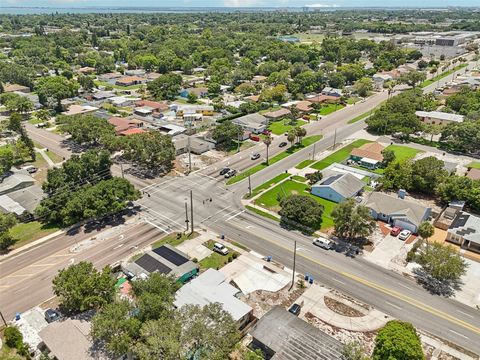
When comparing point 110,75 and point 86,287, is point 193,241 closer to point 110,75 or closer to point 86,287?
point 86,287

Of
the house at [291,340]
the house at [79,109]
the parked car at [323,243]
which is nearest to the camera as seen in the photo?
the house at [291,340]

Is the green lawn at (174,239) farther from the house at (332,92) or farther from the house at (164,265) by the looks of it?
the house at (332,92)

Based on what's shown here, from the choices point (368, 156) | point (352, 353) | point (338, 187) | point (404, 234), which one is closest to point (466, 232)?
point (404, 234)

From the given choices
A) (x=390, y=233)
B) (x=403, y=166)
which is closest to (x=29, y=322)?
(x=390, y=233)

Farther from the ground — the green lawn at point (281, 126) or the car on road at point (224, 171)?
the green lawn at point (281, 126)

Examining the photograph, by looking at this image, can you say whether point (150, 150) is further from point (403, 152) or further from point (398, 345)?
point (403, 152)

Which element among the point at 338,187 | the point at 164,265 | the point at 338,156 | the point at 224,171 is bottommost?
the point at 224,171

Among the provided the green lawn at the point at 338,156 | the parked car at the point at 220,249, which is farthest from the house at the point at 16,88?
the parked car at the point at 220,249
